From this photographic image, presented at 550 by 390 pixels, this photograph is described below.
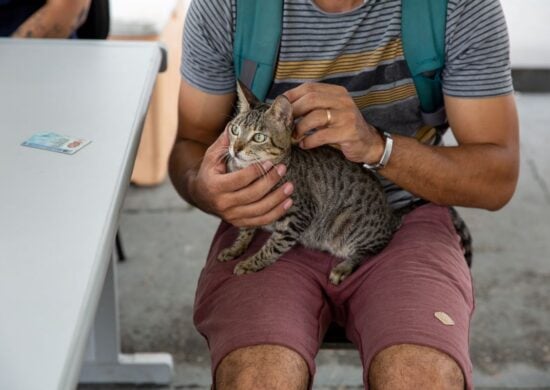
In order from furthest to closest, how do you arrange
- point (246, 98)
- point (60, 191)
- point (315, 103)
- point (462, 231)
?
1. point (462, 231)
2. point (246, 98)
3. point (315, 103)
4. point (60, 191)

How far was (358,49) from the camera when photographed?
5.34 ft

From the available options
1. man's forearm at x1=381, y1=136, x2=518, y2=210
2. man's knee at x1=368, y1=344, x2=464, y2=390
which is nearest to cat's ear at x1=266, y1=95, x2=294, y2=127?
man's forearm at x1=381, y1=136, x2=518, y2=210

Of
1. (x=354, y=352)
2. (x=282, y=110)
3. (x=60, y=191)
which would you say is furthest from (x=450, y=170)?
(x=354, y=352)

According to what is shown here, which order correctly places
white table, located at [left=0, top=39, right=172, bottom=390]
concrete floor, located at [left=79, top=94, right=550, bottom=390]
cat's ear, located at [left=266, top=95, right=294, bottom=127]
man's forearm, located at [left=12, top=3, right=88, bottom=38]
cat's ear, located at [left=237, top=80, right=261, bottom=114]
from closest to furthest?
1. white table, located at [left=0, top=39, right=172, bottom=390]
2. cat's ear, located at [left=266, top=95, right=294, bottom=127]
3. cat's ear, located at [left=237, top=80, right=261, bottom=114]
4. man's forearm, located at [left=12, top=3, right=88, bottom=38]
5. concrete floor, located at [left=79, top=94, right=550, bottom=390]

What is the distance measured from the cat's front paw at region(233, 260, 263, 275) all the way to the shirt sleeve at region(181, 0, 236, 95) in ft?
1.17

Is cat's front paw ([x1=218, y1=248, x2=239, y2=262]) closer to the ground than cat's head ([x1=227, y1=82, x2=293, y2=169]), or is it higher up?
closer to the ground

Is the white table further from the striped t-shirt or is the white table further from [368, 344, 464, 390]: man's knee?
[368, 344, 464, 390]: man's knee

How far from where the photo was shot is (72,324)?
1011mm

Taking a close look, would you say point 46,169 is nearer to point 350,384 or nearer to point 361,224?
point 361,224

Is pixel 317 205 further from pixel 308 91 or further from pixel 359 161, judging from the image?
pixel 308 91

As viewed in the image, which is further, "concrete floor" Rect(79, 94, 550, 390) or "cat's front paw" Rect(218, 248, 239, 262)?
"concrete floor" Rect(79, 94, 550, 390)

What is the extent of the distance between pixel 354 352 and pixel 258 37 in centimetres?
123

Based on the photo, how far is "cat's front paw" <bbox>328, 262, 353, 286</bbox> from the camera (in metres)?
1.60

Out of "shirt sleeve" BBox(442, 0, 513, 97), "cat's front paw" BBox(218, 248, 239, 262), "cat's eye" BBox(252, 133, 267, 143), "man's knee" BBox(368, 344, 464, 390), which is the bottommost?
"cat's front paw" BBox(218, 248, 239, 262)
